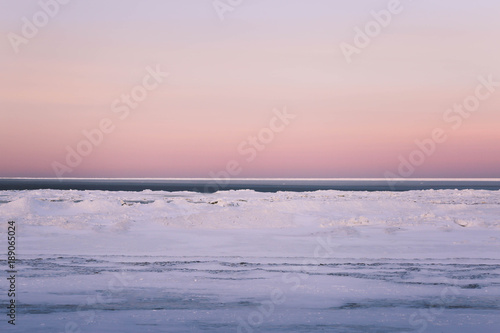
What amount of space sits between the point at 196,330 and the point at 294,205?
21.4 metres

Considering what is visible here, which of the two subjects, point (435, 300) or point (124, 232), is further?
point (124, 232)

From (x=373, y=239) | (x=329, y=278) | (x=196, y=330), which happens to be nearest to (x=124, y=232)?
(x=373, y=239)

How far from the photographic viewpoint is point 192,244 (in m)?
17.0

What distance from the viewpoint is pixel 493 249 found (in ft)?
51.8

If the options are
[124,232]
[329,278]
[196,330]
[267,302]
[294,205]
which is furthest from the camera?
[294,205]

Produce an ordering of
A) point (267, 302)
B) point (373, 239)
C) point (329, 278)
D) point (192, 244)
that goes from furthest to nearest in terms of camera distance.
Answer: point (373, 239), point (192, 244), point (329, 278), point (267, 302)

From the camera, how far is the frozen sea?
27.0ft

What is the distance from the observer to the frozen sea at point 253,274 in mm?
8242

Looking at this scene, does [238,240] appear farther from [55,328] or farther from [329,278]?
[55,328]

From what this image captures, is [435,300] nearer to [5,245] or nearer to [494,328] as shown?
[494,328]

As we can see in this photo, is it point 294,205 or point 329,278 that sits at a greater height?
point 329,278

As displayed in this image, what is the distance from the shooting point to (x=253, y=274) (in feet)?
39.0

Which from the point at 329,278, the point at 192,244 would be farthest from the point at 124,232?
the point at 329,278

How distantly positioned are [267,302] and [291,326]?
4.81 feet
